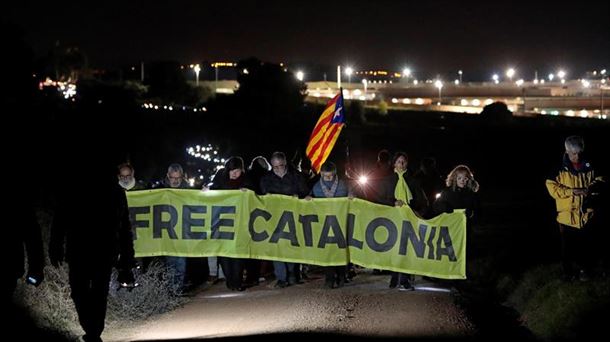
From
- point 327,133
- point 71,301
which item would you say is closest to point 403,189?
point 327,133

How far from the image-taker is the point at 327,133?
1692 cm

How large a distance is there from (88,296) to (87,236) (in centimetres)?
56

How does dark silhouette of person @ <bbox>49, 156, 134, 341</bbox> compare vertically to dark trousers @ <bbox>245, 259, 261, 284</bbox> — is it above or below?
above

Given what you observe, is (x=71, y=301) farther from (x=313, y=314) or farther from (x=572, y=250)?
(x=572, y=250)

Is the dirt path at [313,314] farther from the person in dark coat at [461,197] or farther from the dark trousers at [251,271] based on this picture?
the person in dark coat at [461,197]

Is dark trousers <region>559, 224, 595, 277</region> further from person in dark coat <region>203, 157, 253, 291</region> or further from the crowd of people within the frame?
person in dark coat <region>203, 157, 253, 291</region>

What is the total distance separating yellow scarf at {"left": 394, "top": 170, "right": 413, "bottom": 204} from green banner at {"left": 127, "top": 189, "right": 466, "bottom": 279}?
0.64 meters

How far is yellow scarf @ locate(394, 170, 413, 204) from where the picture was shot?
13.5 meters

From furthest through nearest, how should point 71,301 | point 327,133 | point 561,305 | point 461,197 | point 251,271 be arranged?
point 327,133 → point 251,271 → point 461,197 → point 71,301 → point 561,305

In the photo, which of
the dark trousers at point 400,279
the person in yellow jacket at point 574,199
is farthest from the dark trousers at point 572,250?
the dark trousers at point 400,279

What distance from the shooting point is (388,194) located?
1362 cm

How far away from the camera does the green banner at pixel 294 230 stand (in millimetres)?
12711

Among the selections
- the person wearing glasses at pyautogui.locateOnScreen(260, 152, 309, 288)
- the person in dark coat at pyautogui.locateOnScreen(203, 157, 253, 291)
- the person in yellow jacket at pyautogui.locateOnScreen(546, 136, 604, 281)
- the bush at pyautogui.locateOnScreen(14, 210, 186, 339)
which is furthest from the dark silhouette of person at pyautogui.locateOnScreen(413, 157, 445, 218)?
the bush at pyautogui.locateOnScreen(14, 210, 186, 339)

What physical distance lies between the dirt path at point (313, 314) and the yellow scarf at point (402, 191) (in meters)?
1.25
